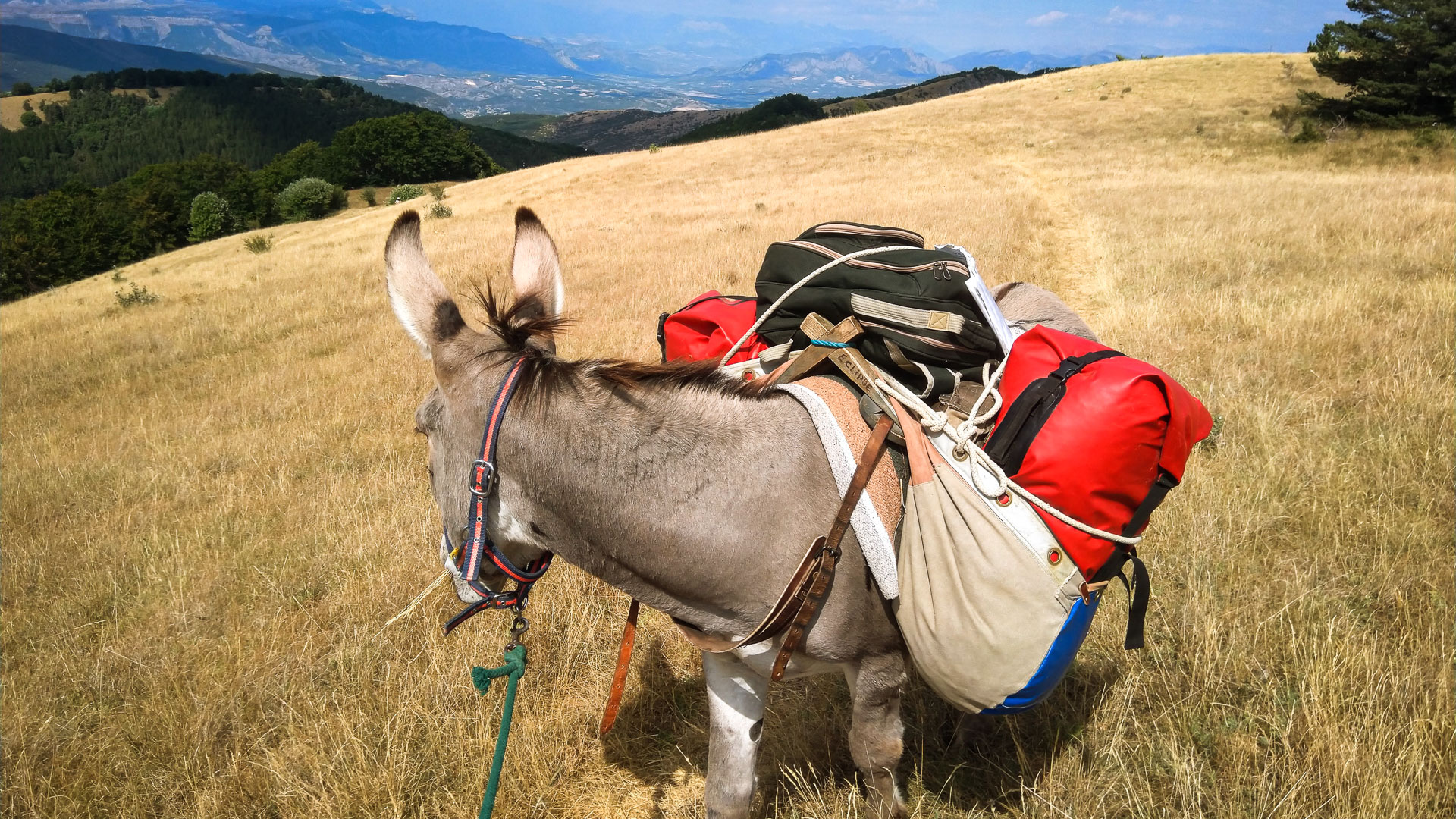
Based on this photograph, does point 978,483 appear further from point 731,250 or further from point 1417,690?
point 731,250

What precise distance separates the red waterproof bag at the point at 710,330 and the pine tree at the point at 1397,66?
3557 cm

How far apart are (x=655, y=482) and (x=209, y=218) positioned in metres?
81.2

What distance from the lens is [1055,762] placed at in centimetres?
277

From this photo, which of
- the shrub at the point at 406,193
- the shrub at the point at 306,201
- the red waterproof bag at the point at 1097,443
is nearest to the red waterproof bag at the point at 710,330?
the red waterproof bag at the point at 1097,443

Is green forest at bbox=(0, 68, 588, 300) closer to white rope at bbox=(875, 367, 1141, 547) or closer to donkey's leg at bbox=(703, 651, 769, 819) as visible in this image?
donkey's leg at bbox=(703, 651, 769, 819)

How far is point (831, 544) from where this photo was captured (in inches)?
74.7

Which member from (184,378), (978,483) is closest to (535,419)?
(978,483)

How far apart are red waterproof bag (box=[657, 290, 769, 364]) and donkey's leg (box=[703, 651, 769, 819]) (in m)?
1.11

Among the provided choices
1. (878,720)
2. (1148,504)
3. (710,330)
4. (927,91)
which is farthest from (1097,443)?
(927,91)

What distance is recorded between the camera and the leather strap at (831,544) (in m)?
1.90

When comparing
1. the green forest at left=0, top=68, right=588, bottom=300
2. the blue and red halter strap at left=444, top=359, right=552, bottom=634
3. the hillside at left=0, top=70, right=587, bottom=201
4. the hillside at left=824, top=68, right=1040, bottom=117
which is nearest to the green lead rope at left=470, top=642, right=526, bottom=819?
the blue and red halter strap at left=444, top=359, right=552, bottom=634

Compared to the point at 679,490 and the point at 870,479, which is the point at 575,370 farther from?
the point at 870,479

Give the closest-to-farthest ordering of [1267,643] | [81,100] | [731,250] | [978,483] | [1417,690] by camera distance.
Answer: [978,483] → [1417,690] → [1267,643] → [731,250] → [81,100]

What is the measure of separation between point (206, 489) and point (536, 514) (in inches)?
220
